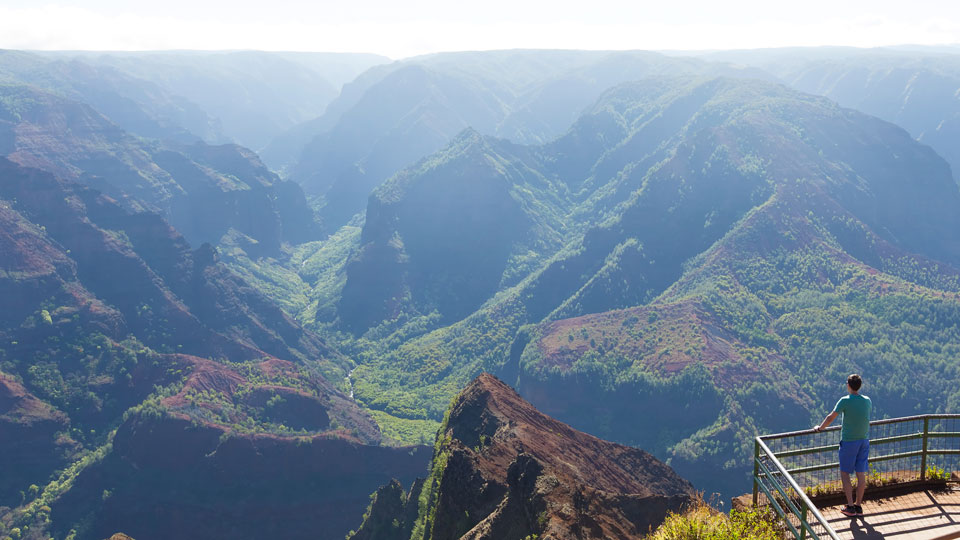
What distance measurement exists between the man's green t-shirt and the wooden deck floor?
2655mm

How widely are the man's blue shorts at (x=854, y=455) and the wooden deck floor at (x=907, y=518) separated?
5.41ft

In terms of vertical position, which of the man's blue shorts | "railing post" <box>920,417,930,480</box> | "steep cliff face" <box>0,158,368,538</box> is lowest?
the man's blue shorts

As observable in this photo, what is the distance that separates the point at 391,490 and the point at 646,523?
1297 inches

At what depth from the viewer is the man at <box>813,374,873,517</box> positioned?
20984mm

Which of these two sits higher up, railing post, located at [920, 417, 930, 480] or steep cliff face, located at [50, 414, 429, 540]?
steep cliff face, located at [50, 414, 429, 540]

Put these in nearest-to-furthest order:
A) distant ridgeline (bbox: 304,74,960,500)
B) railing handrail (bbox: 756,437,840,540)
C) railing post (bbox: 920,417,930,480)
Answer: railing handrail (bbox: 756,437,840,540) < railing post (bbox: 920,417,930,480) < distant ridgeline (bbox: 304,74,960,500)

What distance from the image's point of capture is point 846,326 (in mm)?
128500

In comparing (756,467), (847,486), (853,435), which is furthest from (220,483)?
(853,435)

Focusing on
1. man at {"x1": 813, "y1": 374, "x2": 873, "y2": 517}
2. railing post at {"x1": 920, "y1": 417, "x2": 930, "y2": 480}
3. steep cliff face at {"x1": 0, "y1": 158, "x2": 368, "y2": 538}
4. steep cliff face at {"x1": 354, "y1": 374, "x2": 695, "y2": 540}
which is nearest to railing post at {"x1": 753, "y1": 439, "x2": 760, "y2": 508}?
man at {"x1": 813, "y1": 374, "x2": 873, "y2": 517}

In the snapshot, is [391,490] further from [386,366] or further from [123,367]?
[386,366]

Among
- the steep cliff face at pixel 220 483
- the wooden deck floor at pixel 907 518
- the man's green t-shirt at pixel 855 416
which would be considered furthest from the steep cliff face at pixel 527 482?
the steep cliff face at pixel 220 483

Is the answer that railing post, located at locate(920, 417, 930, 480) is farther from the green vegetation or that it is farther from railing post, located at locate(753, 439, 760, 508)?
the green vegetation

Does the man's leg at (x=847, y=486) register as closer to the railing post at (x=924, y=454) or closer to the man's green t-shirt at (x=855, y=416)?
the man's green t-shirt at (x=855, y=416)

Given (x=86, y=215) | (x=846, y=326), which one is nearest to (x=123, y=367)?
(x=86, y=215)
